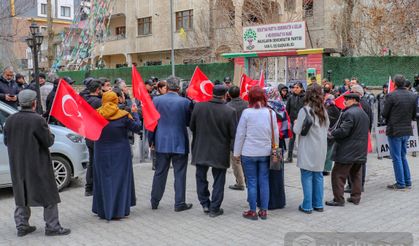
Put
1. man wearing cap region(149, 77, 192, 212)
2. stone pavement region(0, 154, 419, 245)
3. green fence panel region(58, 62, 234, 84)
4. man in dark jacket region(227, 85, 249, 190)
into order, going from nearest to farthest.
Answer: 1. stone pavement region(0, 154, 419, 245)
2. man wearing cap region(149, 77, 192, 212)
3. man in dark jacket region(227, 85, 249, 190)
4. green fence panel region(58, 62, 234, 84)

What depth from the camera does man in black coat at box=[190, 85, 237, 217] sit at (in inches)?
264

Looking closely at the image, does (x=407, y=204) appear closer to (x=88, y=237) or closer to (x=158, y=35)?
(x=88, y=237)

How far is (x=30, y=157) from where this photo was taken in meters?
5.73

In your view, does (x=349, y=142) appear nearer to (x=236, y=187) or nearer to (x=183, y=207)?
(x=236, y=187)

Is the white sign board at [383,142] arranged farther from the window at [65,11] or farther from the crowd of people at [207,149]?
the window at [65,11]

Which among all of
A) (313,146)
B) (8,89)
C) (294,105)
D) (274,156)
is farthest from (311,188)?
(8,89)

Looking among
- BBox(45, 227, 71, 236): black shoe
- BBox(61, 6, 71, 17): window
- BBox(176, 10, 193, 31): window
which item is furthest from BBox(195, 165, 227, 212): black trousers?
BBox(61, 6, 71, 17): window

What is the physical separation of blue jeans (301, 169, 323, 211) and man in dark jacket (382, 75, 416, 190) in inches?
81.2

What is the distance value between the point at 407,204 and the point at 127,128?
445 centimetres

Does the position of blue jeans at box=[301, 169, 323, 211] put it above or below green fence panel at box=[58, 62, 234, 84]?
below

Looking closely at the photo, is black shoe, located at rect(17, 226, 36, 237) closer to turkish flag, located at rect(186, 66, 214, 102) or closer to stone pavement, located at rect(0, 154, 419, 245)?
stone pavement, located at rect(0, 154, 419, 245)

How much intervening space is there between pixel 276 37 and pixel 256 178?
1346 centimetres

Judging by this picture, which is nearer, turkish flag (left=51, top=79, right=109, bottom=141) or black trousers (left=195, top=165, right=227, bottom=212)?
turkish flag (left=51, top=79, right=109, bottom=141)

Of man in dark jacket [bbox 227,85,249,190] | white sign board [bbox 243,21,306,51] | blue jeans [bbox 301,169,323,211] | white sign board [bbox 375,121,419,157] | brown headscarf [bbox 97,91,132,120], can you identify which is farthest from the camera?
white sign board [bbox 243,21,306,51]
